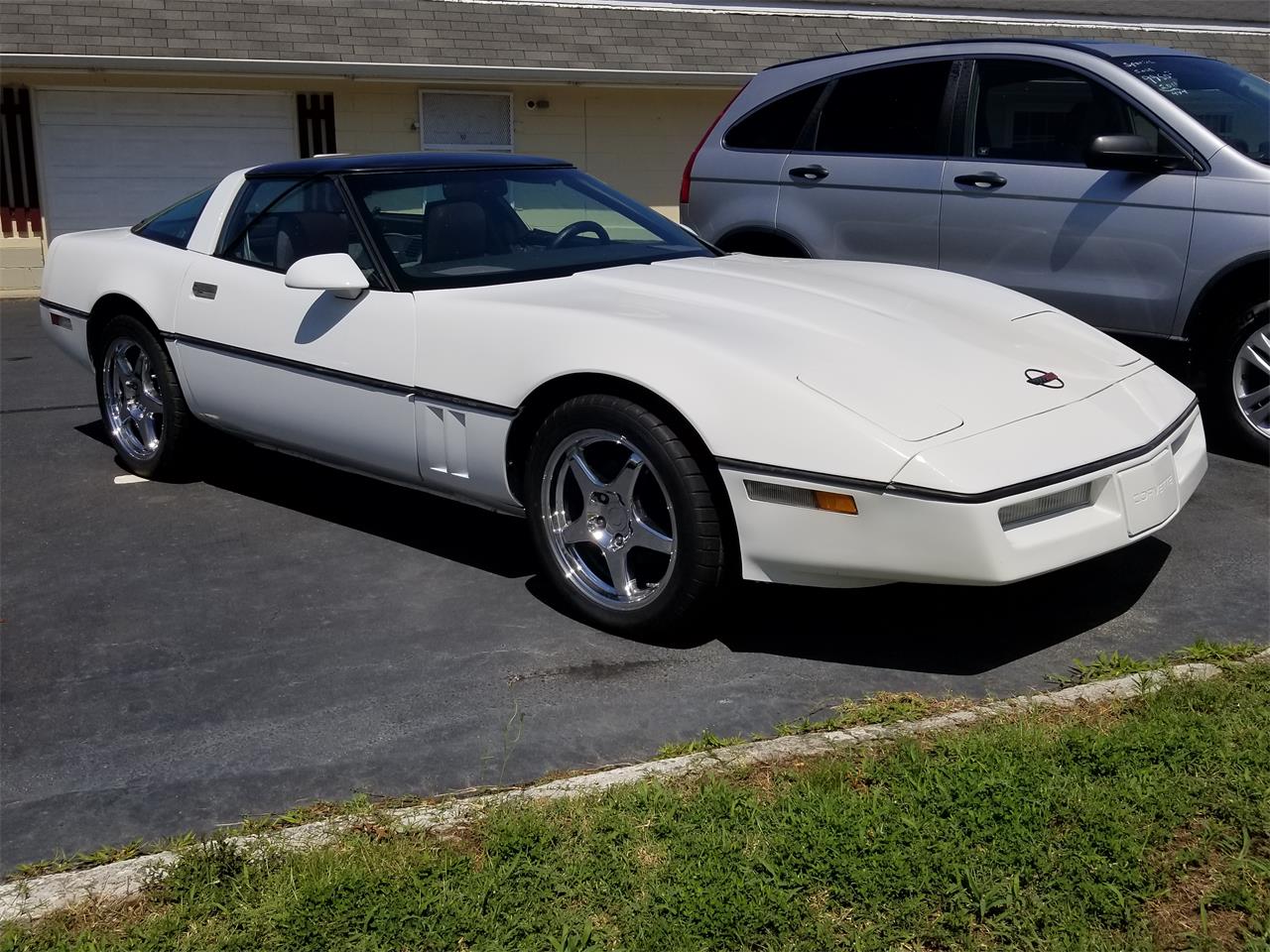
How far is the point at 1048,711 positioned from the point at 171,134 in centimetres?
1354

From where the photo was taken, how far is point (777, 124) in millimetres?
7332

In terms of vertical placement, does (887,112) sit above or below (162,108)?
above

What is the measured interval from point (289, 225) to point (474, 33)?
1066 cm

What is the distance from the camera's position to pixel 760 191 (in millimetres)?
7250

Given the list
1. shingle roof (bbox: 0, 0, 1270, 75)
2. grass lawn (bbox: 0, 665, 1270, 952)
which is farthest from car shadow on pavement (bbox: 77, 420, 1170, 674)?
shingle roof (bbox: 0, 0, 1270, 75)

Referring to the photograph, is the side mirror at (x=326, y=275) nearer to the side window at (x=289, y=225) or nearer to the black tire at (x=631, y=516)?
the side window at (x=289, y=225)

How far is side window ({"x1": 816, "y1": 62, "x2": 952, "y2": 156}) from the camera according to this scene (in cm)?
680

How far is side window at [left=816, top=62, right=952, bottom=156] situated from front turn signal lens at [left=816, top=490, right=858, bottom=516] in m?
3.57

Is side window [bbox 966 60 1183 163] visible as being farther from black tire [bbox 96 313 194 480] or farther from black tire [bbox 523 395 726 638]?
black tire [bbox 96 313 194 480]

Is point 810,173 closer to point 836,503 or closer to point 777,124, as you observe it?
point 777,124

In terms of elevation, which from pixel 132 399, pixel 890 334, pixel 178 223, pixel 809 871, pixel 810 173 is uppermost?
pixel 810 173

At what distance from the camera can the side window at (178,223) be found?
5.96 metres

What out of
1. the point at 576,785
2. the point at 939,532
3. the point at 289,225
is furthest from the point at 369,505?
the point at 939,532

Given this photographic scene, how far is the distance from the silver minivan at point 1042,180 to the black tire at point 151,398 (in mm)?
3066
